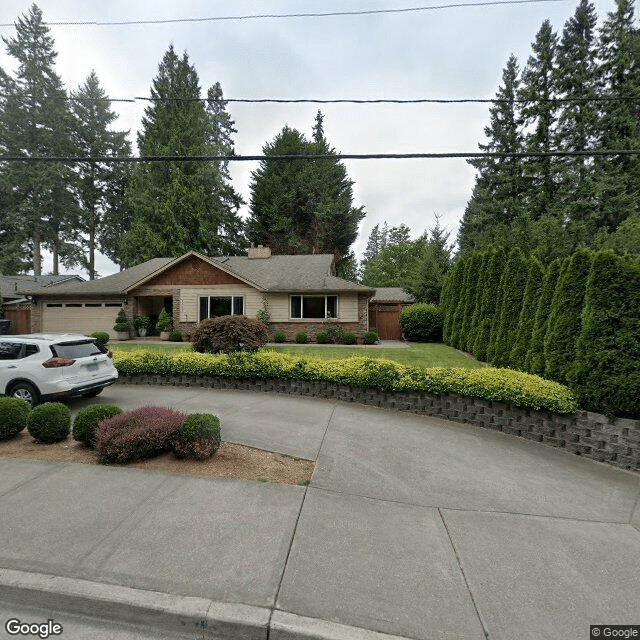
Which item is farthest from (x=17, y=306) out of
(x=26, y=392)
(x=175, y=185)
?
(x=26, y=392)

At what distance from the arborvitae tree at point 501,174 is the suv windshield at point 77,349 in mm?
23995

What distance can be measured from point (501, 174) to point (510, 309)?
2062cm

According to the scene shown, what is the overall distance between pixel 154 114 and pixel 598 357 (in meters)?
39.1

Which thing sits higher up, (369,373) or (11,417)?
(369,373)

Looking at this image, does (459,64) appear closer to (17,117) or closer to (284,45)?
(284,45)

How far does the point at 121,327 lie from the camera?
18312 millimetres

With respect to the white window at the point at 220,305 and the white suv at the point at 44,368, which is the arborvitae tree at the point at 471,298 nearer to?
the white window at the point at 220,305

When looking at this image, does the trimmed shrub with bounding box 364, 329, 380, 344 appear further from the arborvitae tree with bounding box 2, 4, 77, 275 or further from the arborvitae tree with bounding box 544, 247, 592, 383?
the arborvitae tree with bounding box 2, 4, 77, 275

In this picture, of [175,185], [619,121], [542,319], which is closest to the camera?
[542,319]

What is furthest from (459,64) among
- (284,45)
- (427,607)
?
(427,607)

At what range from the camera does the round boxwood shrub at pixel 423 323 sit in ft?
60.7

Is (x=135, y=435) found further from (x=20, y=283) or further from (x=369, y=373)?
(x=20, y=283)

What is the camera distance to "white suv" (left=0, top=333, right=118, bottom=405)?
6773 millimetres

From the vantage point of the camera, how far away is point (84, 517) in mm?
3320
